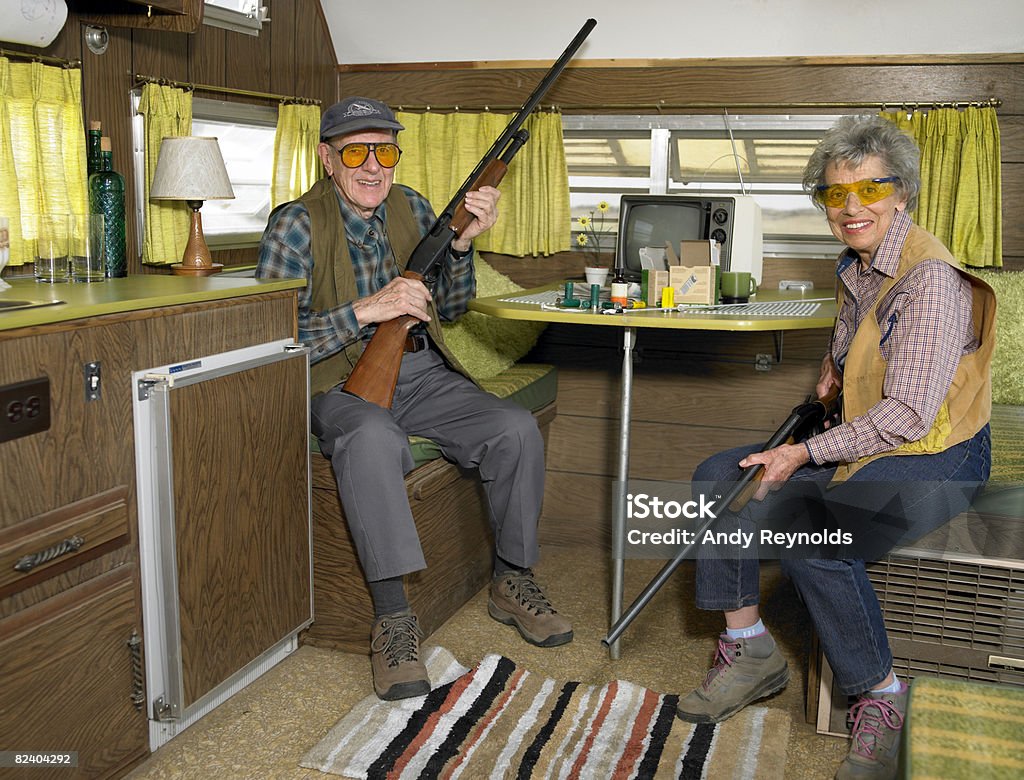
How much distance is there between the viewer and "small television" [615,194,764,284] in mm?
3057

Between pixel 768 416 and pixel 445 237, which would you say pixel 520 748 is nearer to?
pixel 445 237

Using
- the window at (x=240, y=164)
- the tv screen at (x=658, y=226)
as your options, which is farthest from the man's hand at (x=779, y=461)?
the window at (x=240, y=164)

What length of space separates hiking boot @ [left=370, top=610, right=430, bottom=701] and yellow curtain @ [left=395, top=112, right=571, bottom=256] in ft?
5.09

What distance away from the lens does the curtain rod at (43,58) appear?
2508mm

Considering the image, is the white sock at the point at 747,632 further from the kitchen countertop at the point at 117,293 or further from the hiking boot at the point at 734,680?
the kitchen countertop at the point at 117,293

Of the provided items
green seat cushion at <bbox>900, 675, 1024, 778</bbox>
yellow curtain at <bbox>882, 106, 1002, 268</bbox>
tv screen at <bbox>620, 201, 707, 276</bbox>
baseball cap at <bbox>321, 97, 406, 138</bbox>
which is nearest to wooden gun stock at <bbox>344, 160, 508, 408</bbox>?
baseball cap at <bbox>321, 97, 406, 138</bbox>

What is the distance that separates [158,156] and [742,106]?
179 centimetres

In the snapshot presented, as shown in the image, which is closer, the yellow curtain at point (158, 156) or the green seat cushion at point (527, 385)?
the yellow curtain at point (158, 156)

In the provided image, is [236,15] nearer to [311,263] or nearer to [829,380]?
[311,263]

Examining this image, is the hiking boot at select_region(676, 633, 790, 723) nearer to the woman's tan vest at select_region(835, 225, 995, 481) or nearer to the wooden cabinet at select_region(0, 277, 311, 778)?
the woman's tan vest at select_region(835, 225, 995, 481)

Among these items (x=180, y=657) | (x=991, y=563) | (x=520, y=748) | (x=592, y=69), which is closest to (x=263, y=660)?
(x=180, y=657)

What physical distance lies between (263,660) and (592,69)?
2.16 metres

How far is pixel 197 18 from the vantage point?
8.59ft

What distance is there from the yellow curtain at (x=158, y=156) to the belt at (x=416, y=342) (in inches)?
28.5
